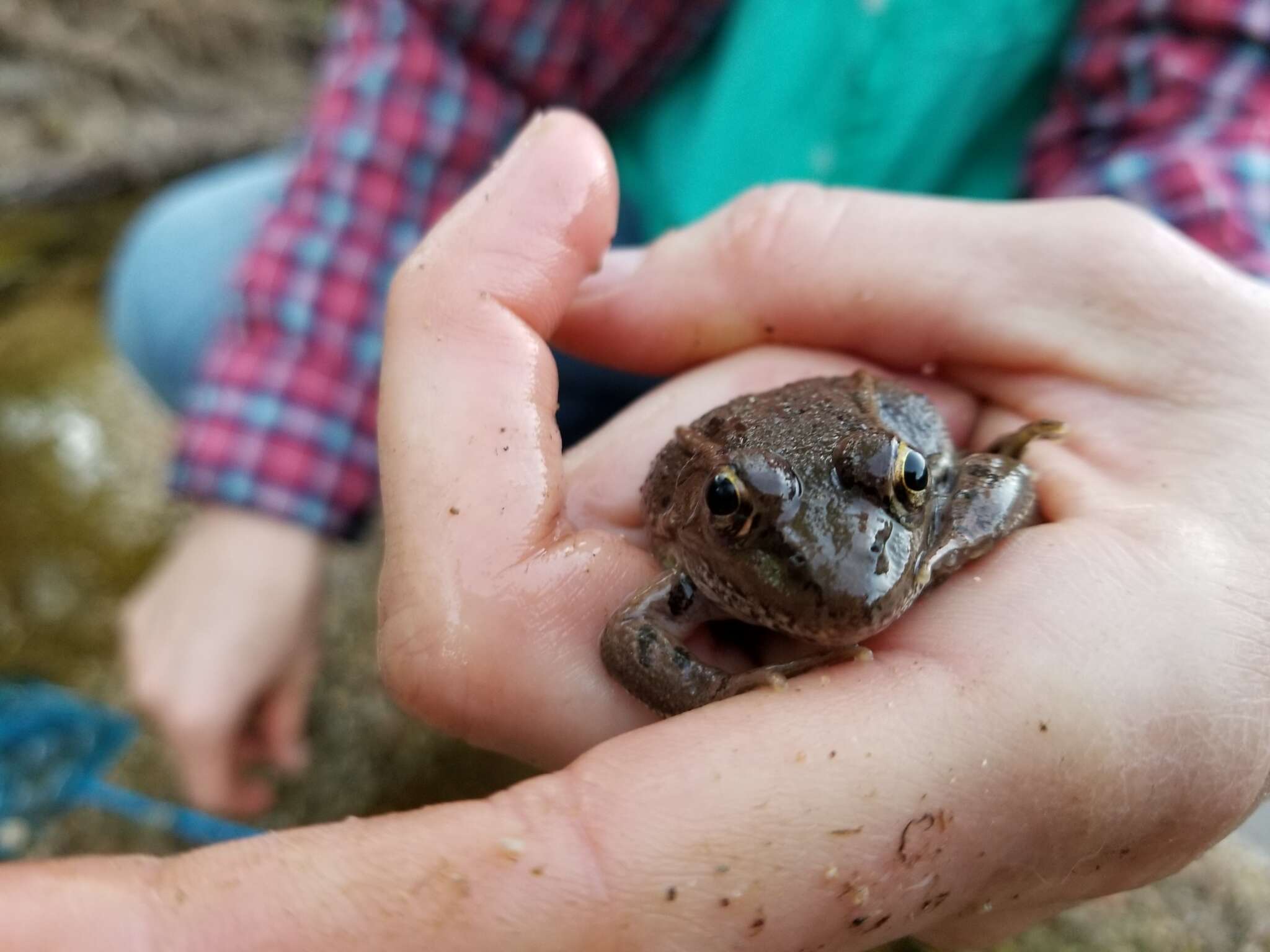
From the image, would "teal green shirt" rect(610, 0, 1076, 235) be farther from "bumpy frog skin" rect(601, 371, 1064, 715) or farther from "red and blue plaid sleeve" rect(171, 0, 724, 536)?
"bumpy frog skin" rect(601, 371, 1064, 715)

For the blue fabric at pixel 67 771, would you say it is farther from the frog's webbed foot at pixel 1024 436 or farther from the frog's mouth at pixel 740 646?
the frog's webbed foot at pixel 1024 436

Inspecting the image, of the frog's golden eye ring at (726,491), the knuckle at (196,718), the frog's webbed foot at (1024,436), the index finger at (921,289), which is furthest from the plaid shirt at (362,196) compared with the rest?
the frog's golden eye ring at (726,491)

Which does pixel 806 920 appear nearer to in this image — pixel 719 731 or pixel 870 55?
pixel 719 731

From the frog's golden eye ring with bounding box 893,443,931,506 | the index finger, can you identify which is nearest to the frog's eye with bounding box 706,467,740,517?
the frog's golden eye ring with bounding box 893,443,931,506

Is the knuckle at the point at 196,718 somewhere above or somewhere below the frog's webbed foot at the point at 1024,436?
below

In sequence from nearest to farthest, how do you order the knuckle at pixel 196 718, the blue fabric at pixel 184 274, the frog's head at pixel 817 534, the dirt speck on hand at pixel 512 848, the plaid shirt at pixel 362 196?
1. the dirt speck on hand at pixel 512 848
2. the frog's head at pixel 817 534
3. the knuckle at pixel 196 718
4. the plaid shirt at pixel 362 196
5. the blue fabric at pixel 184 274

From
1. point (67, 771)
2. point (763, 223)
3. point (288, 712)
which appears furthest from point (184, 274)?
point (763, 223)

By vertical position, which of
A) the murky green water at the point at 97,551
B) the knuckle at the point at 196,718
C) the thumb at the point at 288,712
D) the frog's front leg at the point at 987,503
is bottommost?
the murky green water at the point at 97,551

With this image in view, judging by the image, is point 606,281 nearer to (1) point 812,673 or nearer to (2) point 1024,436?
(2) point 1024,436
